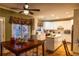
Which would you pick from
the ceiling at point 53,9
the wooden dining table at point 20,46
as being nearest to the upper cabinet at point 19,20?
the ceiling at point 53,9

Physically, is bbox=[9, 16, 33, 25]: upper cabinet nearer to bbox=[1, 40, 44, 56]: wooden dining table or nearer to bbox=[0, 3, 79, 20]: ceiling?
bbox=[0, 3, 79, 20]: ceiling

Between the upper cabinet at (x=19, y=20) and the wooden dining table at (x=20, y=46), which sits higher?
the upper cabinet at (x=19, y=20)

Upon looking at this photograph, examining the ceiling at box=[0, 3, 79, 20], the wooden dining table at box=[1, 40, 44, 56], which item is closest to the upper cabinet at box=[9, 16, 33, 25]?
the ceiling at box=[0, 3, 79, 20]

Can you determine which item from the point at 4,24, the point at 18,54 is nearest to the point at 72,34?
the point at 18,54

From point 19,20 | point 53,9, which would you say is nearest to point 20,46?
point 19,20

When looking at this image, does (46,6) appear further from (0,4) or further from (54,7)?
(0,4)

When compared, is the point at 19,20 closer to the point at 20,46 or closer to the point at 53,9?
the point at 20,46

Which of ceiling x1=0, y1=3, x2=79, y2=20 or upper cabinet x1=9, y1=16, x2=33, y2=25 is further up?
ceiling x1=0, y1=3, x2=79, y2=20

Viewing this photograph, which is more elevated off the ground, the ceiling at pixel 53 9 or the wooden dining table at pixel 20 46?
the ceiling at pixel 53 9

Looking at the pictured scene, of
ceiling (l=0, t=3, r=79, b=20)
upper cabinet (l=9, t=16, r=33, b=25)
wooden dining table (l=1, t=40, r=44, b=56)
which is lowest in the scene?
wooden dining table (l=1, t=40, r=44, b=56)

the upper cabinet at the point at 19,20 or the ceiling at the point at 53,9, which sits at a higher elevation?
the ceiling at the point at 53,9

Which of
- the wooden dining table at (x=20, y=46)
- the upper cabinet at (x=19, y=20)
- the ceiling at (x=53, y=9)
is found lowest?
the wooden dining table at (x=20, y=46)

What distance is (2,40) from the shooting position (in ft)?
5.78

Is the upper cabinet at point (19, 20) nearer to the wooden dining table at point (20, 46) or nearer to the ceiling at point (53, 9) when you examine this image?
the ceiling at point (53, 9)
